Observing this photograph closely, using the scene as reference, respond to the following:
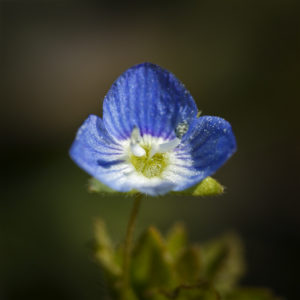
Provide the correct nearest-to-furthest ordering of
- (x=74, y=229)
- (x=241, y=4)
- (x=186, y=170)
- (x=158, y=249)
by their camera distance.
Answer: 1. (x=186, y=170)
2. (x=158, y=249)
3. (x=74, y=229)
4. (x=241, y=4)

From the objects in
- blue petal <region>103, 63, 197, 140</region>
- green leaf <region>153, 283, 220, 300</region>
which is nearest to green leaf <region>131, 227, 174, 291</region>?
green leaf <region>153, 283, 220, 300</region>

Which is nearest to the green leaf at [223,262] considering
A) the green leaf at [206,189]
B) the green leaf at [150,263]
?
the green leaf at [150,263]

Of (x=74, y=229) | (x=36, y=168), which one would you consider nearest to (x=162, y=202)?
(x=74, y=229)

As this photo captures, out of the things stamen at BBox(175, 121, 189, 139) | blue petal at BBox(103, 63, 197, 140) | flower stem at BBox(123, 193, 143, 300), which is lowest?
flower stem at BBox(123, 193, 143, 300)

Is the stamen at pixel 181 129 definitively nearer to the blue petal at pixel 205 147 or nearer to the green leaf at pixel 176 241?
the blue petal at pixel 205 147

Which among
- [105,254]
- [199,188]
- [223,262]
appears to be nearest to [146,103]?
[199,188]

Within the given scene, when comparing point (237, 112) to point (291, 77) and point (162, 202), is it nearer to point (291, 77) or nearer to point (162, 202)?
point (291, 77)

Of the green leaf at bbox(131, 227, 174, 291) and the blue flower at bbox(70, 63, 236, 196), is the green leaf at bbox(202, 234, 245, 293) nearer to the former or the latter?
the green leaf at bbox(131, 227, 174, 291)
